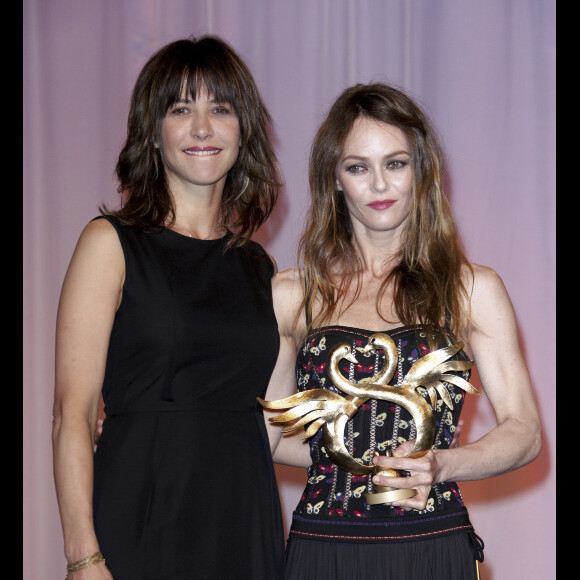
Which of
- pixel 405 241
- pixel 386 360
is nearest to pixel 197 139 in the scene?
pixel 405 241

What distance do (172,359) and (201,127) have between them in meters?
0.56

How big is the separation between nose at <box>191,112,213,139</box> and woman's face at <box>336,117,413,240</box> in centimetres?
34

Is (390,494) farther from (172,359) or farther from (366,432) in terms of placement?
(172,359)

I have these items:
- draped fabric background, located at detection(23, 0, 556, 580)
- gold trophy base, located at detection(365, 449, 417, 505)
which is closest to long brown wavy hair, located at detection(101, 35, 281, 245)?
gold trophy base, located at detection(365, 449, 417, 505)

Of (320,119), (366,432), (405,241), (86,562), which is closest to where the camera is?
(86,562)

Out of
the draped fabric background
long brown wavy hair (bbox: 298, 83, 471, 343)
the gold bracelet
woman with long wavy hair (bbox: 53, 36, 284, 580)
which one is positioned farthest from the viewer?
the draped fabric background

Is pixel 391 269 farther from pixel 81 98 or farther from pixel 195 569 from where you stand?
pixel 81 98

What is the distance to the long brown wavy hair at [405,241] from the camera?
6.79 ft

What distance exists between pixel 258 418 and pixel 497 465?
0.56m

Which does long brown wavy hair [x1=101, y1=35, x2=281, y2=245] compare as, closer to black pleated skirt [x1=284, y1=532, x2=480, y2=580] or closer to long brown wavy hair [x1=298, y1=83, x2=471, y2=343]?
long brown wavy hair [x1=298, y1=83, x2=471, y2=343]

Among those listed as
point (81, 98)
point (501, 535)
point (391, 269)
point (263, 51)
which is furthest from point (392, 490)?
point (81, 98)

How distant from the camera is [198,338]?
1.97m

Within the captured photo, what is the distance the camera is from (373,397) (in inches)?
74.5

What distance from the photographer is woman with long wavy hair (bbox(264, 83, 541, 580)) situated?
1875mm
